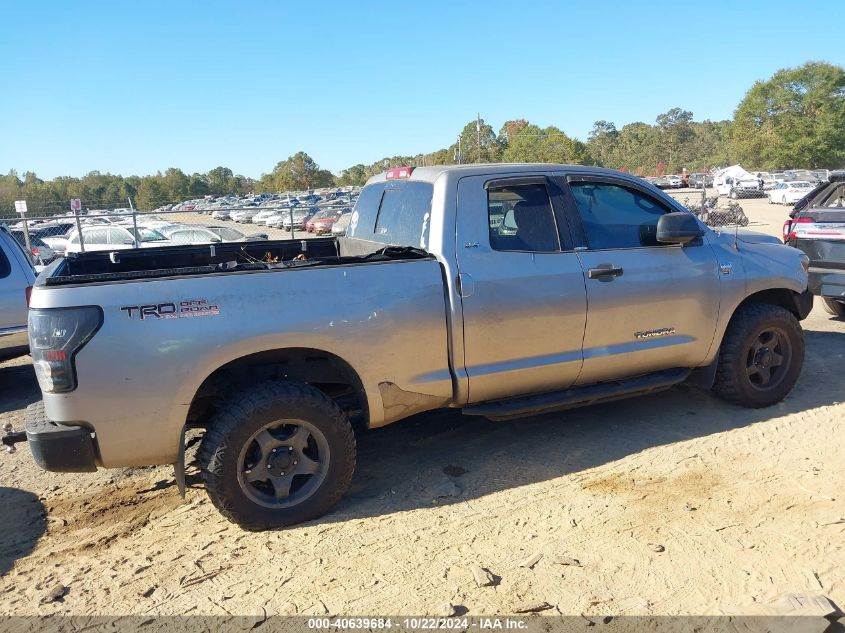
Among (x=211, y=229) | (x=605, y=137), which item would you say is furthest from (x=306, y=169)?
(x=211, y=229)

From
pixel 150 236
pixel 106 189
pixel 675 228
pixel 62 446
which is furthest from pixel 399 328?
pixel 106 189

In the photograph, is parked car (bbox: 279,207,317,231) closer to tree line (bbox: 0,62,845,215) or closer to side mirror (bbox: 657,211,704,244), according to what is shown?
tree line (bbox: 0,62,845,215)

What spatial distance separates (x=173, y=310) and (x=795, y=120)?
80037 mm

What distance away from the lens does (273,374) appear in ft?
12.3

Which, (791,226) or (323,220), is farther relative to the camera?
(323,220)

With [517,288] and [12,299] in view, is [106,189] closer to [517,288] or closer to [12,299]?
[12,299]

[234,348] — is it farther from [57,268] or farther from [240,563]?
[57,268]

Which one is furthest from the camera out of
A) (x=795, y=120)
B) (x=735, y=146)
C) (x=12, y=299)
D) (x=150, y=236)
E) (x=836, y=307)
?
(x=735, y=146)

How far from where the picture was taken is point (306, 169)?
4171 inches

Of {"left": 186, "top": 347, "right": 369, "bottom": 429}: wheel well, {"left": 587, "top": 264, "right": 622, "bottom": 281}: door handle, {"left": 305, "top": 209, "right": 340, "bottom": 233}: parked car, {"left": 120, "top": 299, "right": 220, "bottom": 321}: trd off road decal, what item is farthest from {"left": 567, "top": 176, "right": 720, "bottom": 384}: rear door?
{"left": 305, "top": 209, "right": 340, "bottom": 233}: parked car

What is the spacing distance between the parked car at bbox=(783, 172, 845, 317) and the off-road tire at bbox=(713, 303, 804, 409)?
228cm

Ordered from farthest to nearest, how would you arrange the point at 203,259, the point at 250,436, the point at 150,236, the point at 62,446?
1. the point at 150,236
2. the point at 203,259
3. the point at 250,436
4. the point at 62,446

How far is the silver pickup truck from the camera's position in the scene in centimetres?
318

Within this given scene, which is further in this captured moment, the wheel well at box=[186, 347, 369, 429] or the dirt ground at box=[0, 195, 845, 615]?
the wheel well at box=[186, 347, 369, 429]
